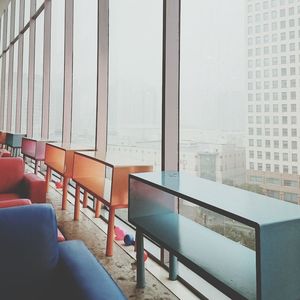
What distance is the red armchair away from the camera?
2.85 meters

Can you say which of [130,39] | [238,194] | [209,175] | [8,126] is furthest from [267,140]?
[8,126]

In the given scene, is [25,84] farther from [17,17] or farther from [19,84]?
[17,17]

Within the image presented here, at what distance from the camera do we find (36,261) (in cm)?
124

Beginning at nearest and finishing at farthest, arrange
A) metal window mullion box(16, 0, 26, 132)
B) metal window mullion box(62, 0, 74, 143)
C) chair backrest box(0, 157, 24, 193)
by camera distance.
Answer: chair backrest box(0, 157, 24, 193) → metal window mullion box(62, 0, 74, 143) → metal window mullion box(16, 0, 26, 132)

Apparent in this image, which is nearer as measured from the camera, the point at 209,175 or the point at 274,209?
the point at 274,209

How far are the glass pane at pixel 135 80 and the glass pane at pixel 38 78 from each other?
11.5 ft

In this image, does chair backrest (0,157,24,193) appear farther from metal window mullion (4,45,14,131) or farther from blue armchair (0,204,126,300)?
metal window mullion (4,45,14,131)

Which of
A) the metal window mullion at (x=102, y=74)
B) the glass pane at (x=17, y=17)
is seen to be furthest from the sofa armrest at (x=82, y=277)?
the glass pane at (x=17, y=17)

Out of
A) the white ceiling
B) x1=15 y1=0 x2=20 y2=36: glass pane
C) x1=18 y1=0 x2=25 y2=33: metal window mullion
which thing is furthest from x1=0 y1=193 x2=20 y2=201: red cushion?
the white ceiling

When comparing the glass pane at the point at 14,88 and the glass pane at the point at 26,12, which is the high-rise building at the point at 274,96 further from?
the glass pane at the point at 14,88

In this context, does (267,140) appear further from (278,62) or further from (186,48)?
(186,48)

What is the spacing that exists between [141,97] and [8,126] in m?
8.04

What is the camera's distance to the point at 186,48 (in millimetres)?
2506

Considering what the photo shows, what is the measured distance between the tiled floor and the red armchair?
1.75 ft
